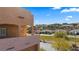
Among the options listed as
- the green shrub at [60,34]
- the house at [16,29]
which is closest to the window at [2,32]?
the house at [16,29]

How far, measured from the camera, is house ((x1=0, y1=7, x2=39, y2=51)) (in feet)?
10.7

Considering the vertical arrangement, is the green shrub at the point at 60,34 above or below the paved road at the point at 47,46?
above

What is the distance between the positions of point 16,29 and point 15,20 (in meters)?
0.21

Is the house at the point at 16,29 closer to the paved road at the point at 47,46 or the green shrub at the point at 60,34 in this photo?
the paved road at the point at 47,46

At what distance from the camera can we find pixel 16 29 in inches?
138

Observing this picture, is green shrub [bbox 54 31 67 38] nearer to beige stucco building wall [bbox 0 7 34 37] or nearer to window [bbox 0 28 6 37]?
beige stucco building wall [bbox 0 7 34 37]

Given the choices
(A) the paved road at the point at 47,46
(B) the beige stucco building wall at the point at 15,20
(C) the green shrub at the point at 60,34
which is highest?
(B) the beige stucco building wall at the point at 15,20

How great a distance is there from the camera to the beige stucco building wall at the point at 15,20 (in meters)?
3.27

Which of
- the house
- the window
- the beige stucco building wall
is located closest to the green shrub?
the house

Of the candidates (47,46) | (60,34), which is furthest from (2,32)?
(60,34)

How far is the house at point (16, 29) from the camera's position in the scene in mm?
3254

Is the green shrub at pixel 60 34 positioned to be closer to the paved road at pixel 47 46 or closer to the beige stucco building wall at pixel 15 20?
the paved road at pixel 47 46

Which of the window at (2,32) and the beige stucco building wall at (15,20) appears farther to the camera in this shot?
the window at (2,32)
